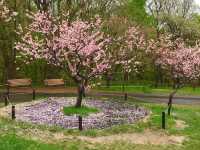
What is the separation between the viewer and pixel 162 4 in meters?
77.1

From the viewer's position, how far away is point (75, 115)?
2933 centimetres

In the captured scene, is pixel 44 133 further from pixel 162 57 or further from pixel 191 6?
pixel 191 6

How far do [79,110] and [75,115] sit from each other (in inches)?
48.3

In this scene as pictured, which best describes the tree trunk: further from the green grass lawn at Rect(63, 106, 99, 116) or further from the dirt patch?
the dirt patch

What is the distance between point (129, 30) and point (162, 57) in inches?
241

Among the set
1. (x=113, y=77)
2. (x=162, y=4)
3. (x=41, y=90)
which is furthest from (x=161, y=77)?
(x=41, y=90)

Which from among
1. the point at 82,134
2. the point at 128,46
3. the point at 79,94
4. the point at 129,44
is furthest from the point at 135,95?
the point at 82,134

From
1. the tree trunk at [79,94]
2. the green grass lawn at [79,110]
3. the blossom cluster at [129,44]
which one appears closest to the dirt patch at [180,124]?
the green grass lawn at [79,110]

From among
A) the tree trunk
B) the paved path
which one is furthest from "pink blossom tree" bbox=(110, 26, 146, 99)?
the tree trunk

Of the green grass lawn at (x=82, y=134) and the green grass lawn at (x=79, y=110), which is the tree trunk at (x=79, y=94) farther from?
the green grass lawn at (x=82, y=134)

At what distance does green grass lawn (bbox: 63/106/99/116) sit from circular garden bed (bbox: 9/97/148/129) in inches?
5.4

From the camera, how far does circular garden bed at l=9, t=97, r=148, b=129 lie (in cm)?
2745

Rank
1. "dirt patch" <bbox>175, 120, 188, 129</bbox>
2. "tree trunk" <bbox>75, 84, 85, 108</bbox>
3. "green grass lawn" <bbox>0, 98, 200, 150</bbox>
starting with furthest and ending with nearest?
"tree trunk" <bbox>75, 84, 85, 108</bbox>
"dirt patch" <bbox>175, 120, 188, 129</bbox>
"green grass lawn" <bbox>0, 98, 200, 150</bbox>

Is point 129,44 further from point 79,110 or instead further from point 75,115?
point 75,115
